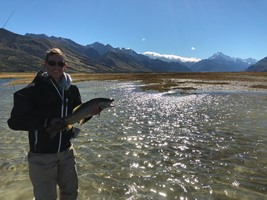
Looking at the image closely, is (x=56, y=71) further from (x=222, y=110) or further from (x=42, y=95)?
(x=222, y=110)

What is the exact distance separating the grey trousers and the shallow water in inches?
112

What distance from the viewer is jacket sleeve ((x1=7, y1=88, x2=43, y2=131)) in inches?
232

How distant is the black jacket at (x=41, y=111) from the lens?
593 cm

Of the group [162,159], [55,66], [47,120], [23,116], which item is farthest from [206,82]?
[23,116]

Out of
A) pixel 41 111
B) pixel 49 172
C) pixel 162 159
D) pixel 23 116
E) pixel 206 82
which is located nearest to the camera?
pixel 23 116

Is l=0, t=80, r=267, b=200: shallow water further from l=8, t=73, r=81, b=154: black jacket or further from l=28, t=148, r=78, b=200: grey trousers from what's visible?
l=8, t=73, r=81, b=154: black jacket

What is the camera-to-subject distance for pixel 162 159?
42.5 ft

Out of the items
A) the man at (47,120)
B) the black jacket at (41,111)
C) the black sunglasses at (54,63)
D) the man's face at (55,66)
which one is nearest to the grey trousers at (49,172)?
the man at (47,120)

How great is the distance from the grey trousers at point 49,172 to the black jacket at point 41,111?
0.51 ft

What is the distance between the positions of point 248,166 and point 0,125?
54.5 feet

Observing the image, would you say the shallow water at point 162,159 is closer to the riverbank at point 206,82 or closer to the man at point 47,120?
the man at point 47,120

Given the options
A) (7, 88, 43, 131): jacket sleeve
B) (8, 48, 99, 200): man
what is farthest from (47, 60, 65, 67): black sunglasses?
(7, 88, 43, 131): jacket sleeve

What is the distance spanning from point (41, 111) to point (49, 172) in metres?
1.32

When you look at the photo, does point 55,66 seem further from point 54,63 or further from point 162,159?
point 162,159
